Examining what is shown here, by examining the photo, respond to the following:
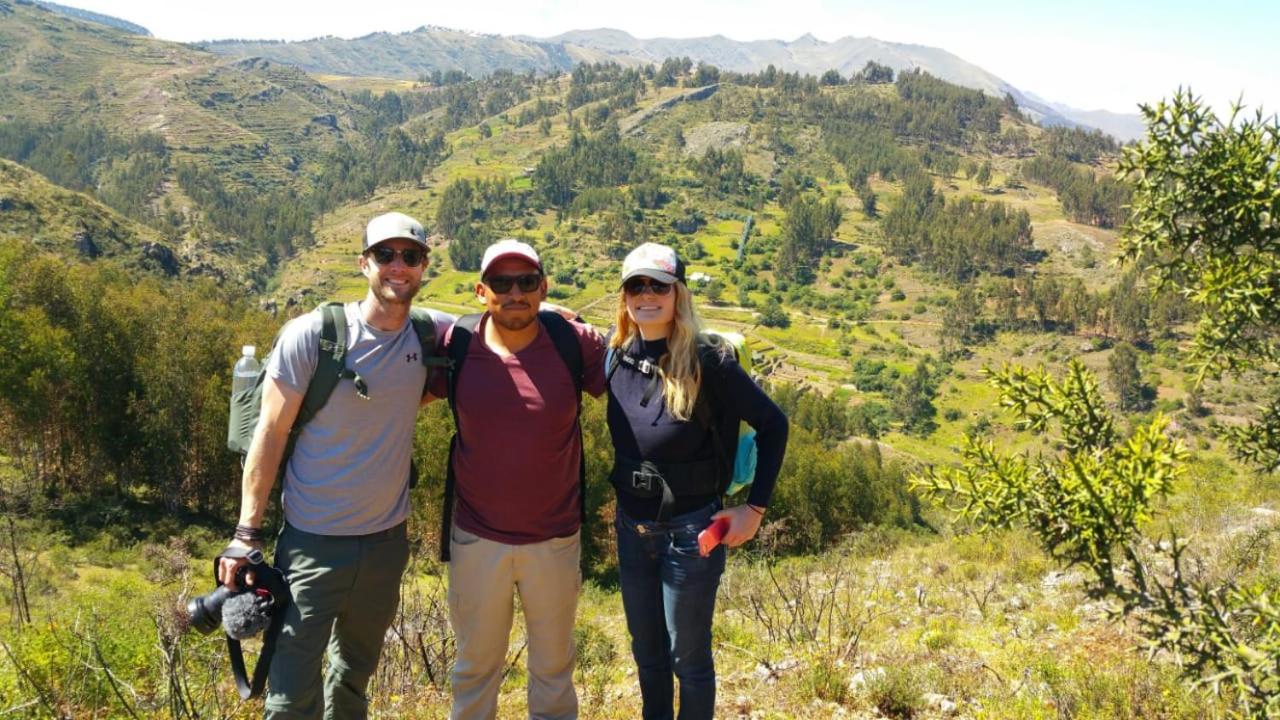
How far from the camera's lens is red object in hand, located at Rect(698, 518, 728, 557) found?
314 cm

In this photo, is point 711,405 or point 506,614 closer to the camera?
point 711,405

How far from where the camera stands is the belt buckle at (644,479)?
3.22 meters

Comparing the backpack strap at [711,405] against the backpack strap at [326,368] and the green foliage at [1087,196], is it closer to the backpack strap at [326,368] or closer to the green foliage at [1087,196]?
the backpack strap at [326,368]

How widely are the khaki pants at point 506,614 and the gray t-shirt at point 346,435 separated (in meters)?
0.51

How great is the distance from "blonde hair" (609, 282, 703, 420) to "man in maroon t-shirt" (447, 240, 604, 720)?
1.62 feet

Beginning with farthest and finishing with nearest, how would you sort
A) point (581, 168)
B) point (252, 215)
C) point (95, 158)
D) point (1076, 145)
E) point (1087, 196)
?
point (1076, 145)
point (95, 158)
point (581, 168)
point (252, 215)
point (1087, 196)

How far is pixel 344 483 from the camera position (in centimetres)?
330

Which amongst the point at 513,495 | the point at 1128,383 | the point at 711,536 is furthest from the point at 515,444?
the point at 1128,383

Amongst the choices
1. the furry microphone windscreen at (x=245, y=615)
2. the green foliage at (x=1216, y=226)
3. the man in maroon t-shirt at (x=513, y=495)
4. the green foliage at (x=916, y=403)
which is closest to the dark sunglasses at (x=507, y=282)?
the man in maroon t-shirt at (x=513, y=495)

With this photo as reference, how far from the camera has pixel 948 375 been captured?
99.2 meters

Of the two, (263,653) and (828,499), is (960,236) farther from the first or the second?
(263,653)

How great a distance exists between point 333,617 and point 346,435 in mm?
894

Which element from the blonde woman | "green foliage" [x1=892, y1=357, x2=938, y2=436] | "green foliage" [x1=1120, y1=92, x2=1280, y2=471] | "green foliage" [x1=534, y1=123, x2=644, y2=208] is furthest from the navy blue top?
"green foliage" [x1=534, y1=123, x2=644, y2=208]

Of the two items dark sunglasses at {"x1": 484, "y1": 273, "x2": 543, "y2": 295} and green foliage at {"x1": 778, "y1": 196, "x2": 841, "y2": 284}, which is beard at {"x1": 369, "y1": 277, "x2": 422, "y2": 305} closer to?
dark sunglasses at {"x1": 484, "y1": 273, "x2": 543, "y2": 295}
